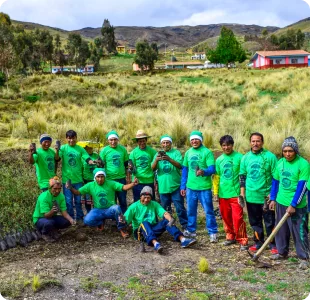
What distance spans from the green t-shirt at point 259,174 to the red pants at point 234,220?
30cm

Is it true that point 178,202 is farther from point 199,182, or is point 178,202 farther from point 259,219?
point 259,219

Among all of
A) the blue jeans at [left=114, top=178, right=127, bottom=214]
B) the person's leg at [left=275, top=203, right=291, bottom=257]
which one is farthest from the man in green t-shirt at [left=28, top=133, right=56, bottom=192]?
the person's leg at [left=275, top=203, right=291, bottom=257]

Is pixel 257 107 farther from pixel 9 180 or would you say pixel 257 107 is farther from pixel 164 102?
pixel 9 180

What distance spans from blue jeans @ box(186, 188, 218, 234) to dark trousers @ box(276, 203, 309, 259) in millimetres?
1142

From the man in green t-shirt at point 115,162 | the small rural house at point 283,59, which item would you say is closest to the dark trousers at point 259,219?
the man in green t-shirt at point 115,162

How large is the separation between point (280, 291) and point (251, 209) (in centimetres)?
149

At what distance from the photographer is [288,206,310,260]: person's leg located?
5703 mm

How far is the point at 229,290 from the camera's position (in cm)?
503

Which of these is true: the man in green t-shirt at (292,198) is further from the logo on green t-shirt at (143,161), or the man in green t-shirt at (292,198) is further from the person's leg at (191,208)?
the logo on green t-shirt at (143,161)

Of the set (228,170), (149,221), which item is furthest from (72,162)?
(228,170)

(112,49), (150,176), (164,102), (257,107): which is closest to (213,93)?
(164,102)

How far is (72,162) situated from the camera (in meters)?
7.53

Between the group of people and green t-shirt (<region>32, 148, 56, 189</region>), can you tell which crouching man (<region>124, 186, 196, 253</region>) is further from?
green t-shirt (<region>32, 148, 56, 189</region>)

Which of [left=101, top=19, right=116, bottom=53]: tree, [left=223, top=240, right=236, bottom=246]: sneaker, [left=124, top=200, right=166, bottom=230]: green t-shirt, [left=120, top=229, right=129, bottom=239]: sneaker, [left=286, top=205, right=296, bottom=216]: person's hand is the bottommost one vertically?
[left=223, top=240, right=236, bottom=246]: sneaker
